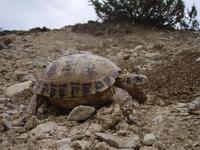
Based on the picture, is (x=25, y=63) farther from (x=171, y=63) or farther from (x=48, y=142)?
(x=48, y=142)

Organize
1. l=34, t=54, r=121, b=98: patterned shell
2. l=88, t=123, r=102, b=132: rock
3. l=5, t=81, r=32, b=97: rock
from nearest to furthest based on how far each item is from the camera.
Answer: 1. l=88, t=123, r=102, b=132: rock
2. l=34, t=54, r=121, b=98: patterned shell
3. l=5, t=81, r=32, b=97: rock

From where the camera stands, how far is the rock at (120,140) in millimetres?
4738

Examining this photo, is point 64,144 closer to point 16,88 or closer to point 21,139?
point 21,139

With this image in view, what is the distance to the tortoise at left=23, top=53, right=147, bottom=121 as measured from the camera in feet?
19.1

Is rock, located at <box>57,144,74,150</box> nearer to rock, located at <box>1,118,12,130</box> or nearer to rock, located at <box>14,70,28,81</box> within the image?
rock, located at <box>1,118,12,130</box>

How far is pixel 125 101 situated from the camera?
5922mm

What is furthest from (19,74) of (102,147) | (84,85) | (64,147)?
(102,147)

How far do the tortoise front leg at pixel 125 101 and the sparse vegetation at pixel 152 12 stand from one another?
263 inches

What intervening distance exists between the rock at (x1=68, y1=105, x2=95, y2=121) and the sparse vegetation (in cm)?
730

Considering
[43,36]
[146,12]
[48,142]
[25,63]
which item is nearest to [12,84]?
[25,63]

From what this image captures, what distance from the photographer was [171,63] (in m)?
7.95

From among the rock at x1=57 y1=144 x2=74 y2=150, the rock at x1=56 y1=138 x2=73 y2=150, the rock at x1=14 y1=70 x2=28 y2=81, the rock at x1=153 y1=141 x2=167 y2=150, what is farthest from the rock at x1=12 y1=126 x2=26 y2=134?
the rock at x1=14 y1=70 x2=28 y2=81

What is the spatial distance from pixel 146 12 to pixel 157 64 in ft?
15.2

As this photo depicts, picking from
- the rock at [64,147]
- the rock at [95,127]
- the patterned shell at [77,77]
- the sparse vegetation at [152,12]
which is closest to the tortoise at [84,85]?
the patterned shell at [77,77]
